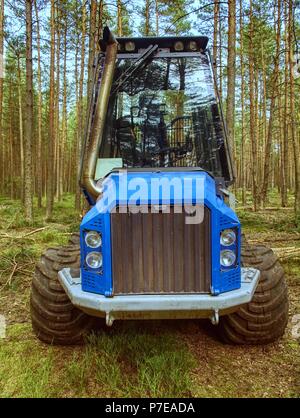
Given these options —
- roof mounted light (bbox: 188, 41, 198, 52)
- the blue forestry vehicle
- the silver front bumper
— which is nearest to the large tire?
the blue forestry vehicle

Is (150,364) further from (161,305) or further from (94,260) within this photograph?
(94,260)

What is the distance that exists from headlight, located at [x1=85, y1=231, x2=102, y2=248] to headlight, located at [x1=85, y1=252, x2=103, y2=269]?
70 millimetres

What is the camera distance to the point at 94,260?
2906 millimetres

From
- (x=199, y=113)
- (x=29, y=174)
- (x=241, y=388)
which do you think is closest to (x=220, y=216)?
(x=241, y=388)

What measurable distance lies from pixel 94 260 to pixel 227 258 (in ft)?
3.40

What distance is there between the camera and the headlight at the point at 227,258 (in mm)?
2906

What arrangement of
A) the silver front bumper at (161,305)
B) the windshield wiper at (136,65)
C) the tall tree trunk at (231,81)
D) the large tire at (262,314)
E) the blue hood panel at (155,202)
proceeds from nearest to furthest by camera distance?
the silver front bumper at (161,305) → the blue hood panel at (155,202) → the large tire at (262,314) → the windshield wiper at (136,65) → the tall tree trunk at (231,81)

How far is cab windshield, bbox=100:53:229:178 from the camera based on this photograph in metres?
4.07

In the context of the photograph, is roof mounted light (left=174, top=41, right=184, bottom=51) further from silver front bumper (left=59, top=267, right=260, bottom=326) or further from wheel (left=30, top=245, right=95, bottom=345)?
silver front bumper (left=59, top=267, right=260, bottom=326)

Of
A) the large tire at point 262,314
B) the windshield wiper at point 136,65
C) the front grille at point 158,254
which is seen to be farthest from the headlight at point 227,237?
the windshield wiper at point 136,65

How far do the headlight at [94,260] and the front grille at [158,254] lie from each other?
116 mm

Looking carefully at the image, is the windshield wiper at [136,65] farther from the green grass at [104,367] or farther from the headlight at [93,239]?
the green grass at [104,367]
